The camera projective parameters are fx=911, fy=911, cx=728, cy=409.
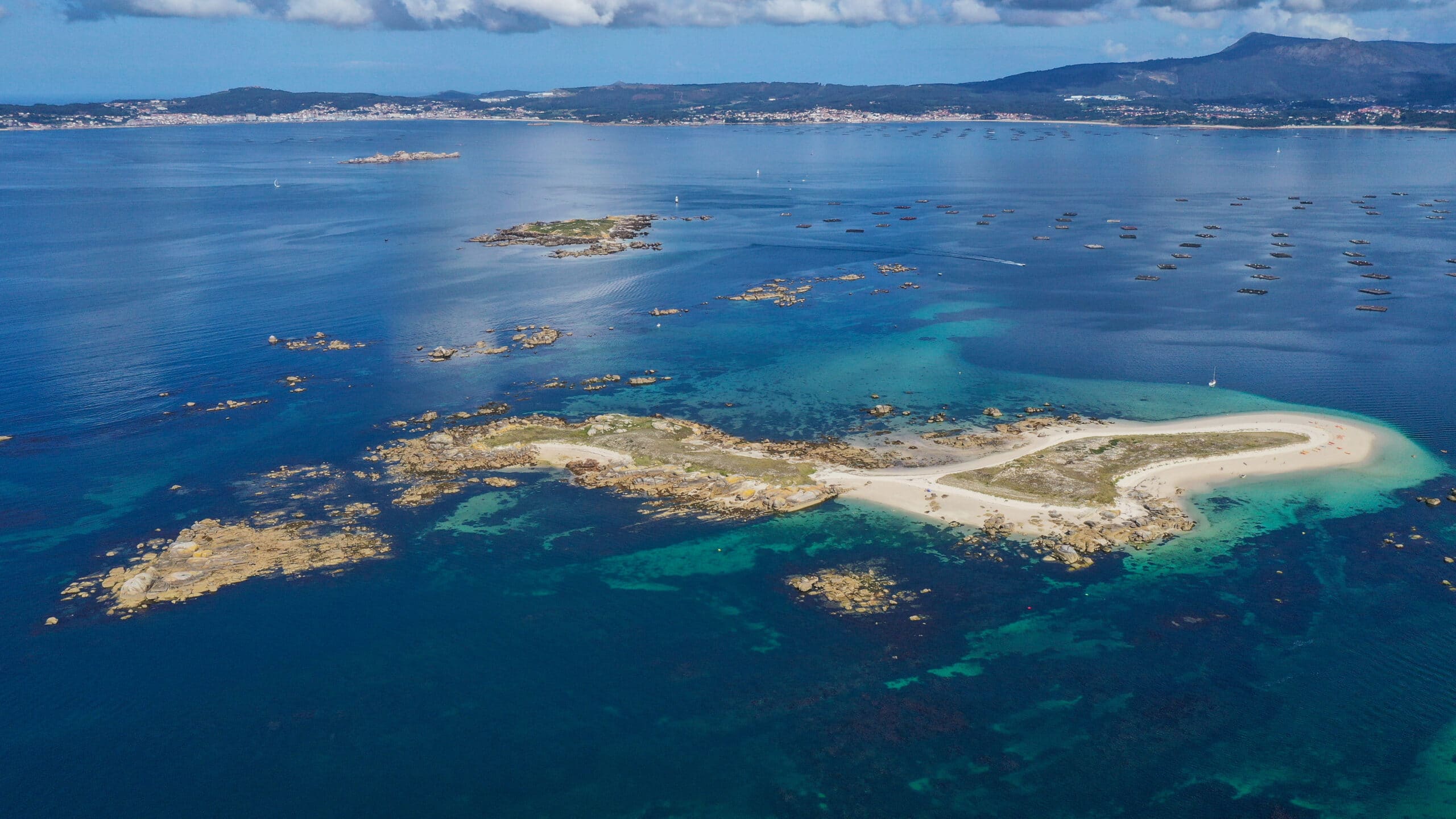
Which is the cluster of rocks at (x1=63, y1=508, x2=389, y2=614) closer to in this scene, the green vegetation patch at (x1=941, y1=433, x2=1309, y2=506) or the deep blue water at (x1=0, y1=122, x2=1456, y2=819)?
the deep blue water at (x1=0, y1=122, x2=1456, y2=819)

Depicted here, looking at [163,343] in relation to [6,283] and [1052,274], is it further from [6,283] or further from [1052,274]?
[1052,274]

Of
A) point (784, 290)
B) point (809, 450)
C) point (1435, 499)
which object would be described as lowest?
point (1435, 499)

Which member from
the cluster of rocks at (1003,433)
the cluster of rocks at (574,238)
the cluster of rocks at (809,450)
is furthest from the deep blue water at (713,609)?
the cluster of rocks at (574,238)

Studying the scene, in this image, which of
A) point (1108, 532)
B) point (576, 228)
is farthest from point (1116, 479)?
point (576, 228)

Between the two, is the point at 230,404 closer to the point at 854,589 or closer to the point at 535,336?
the point at 535,336

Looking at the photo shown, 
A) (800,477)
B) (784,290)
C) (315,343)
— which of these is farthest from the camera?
(784,290)

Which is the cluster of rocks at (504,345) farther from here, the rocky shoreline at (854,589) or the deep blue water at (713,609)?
the rocky shoreline at (854,589)
